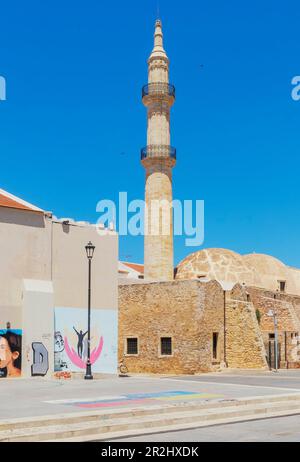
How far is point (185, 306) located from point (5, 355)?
1326 cm

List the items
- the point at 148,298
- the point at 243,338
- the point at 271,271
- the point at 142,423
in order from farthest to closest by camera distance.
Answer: the point at 271,271
the point at 148,298
the point at 243,338
the point at 142,423

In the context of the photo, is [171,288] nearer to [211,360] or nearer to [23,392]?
[211,360]

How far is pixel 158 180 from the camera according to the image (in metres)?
43.4

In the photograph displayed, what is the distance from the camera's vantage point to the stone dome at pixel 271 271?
158 ft

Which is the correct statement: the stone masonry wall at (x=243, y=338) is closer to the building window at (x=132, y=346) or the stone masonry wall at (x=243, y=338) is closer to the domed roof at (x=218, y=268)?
the building window at (x=132, y=346)

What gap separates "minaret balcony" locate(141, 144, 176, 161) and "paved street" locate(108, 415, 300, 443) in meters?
31.9

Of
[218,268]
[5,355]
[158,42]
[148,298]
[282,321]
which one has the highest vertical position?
[158,42]

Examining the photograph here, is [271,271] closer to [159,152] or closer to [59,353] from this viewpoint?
[159,152]

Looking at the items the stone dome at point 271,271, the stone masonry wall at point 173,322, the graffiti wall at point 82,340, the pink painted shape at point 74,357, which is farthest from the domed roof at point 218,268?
the pink painted shape at point 74,357

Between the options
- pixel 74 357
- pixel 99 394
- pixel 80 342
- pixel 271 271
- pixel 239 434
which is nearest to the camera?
pixel 239 434

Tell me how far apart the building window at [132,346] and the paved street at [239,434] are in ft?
81.0

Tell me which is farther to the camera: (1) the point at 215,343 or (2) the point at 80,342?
(1) the point at 215,343

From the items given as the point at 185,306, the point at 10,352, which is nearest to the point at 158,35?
the point at 185,306
